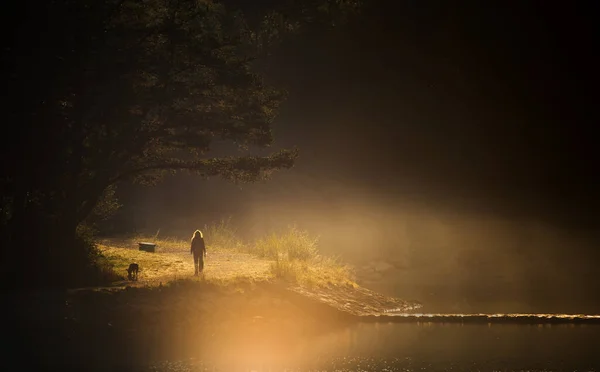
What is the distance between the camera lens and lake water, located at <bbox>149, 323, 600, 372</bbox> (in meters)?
27.7

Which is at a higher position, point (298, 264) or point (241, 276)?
point (298, 264)

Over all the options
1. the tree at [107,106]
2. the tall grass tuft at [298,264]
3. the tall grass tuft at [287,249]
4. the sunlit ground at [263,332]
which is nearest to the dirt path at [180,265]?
the sunlit ground at [263,332]

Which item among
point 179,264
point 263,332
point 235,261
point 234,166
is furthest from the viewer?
point 235,261

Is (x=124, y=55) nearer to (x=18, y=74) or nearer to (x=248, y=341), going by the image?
(x=18, y=74)

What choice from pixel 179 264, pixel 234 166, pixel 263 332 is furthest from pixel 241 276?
pixel 179 264

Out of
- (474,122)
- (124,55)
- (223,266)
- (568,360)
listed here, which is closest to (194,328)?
(223,266)

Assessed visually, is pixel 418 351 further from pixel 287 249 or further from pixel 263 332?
pixel 287 249

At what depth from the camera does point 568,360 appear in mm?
28203

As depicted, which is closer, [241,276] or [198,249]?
[198,249]

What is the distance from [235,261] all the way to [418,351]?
50.9 feet

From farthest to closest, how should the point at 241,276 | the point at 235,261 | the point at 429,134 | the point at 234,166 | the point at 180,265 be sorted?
the point at 429,134
the point at 235,261
the point at 180,265
the point at 234,166
the point at 241,276

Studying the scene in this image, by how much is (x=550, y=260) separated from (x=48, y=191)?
110 feet

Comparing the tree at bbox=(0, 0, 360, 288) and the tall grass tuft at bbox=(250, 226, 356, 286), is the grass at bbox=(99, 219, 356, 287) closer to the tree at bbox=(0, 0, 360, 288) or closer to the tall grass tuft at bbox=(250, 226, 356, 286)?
the tall grass tuft at bbox=(250, 226, 356, 286)

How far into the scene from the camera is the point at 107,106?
1346 inches
